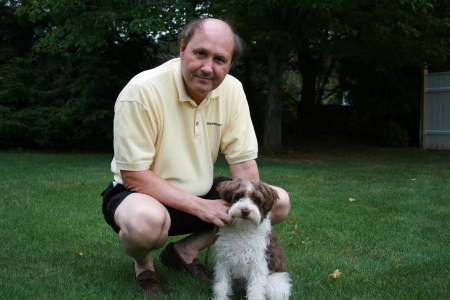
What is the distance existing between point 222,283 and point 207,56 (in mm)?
1509

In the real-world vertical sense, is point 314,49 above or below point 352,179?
above

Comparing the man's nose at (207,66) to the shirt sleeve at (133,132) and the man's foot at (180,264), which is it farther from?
the man's foot at (180,264)

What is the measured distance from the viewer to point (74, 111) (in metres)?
14.4

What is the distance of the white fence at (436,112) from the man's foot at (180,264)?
13995mm

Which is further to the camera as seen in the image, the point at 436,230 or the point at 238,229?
the point at 436,230

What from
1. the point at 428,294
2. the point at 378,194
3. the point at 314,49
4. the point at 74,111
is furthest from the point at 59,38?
the point at 428,294

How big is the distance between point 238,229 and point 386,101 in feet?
48.3

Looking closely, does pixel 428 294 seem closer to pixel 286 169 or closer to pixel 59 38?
pixel 286 169

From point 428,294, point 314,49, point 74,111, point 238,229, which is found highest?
point 314,49

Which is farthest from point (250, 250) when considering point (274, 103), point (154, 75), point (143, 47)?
point (143, 47)

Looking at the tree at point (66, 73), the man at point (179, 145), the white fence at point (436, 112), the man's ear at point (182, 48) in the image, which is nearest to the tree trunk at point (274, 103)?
the tree at point (66, 73)

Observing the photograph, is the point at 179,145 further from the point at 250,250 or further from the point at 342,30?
the point at 342,30

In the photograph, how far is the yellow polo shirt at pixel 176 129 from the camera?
3176 mm

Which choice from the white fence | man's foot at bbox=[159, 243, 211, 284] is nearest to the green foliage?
the white fence
